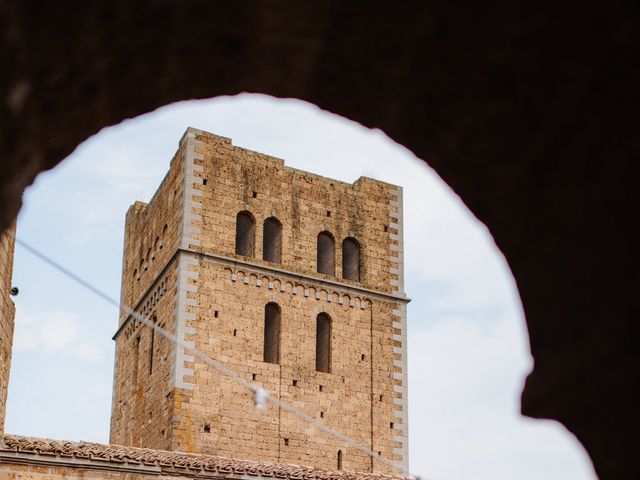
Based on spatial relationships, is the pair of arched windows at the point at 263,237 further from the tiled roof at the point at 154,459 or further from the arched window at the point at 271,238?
the tiled roof at the point at 154,459

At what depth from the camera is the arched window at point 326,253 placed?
2303 centimetres

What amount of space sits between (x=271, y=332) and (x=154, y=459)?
7.65 meters

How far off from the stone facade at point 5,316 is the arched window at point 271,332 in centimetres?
940

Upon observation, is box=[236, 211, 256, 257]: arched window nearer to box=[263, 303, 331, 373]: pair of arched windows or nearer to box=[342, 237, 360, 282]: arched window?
box=[263, 303, 331, 373]: pair of arched windows

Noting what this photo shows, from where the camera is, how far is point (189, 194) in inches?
855

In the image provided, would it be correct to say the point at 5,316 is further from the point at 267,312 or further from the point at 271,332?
the point at 267,312

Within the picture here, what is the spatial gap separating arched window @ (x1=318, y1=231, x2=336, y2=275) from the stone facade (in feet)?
36.6

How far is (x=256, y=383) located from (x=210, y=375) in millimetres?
1022

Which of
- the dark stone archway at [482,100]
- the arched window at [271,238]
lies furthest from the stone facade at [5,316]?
the arched window at [271,238]

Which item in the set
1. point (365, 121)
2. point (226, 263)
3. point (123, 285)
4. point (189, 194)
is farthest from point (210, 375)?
point (365, 121)

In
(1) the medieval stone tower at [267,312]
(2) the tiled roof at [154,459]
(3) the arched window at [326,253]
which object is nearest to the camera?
(2) the tiled roof at [154,459]

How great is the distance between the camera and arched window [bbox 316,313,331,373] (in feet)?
72.5

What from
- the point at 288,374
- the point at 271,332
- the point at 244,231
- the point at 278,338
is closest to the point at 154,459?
the point at 288,374

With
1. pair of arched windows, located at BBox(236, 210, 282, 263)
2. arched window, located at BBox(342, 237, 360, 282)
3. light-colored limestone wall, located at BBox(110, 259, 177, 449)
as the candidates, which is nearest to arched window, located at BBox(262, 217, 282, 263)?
pair of arched windows, located at BBox(236, 210, 282, 263)
